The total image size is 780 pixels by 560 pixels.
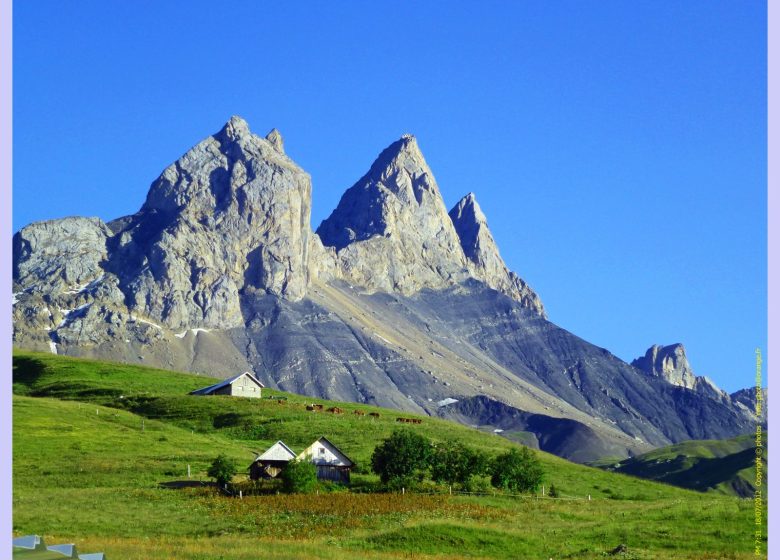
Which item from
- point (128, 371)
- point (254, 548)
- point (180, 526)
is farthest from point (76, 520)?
point (128, 371)

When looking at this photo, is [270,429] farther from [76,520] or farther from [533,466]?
[76,520]

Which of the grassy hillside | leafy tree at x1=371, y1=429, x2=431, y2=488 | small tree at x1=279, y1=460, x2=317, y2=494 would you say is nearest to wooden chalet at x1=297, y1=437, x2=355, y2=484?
the grassy hillside

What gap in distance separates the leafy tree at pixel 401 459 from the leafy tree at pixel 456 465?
3.48 ft

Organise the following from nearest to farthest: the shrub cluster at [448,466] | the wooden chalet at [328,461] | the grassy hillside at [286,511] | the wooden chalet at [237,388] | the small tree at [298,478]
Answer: the grassy hillside at [286,511] → the small tree at [298,478] → the wooden chalet at [328,461] → the shrub cluster at [448,466] → the wooden chalet at [237,388]

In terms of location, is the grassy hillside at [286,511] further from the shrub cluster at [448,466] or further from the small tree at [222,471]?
the shrub cluster at [448,466]

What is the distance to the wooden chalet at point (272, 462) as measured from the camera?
89.3 meters

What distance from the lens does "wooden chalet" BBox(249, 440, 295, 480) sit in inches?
3518

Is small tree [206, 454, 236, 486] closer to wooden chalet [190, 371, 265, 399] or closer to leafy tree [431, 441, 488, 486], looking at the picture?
leafy tree [431, 441, 488, 486]

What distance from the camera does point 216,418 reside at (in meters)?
136

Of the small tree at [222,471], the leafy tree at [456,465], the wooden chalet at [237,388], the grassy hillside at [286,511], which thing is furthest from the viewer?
the wooden chalet at [237,388]

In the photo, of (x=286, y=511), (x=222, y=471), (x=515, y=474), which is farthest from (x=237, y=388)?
(x=286, y=511)

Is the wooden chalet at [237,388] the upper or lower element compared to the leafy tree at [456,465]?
upper

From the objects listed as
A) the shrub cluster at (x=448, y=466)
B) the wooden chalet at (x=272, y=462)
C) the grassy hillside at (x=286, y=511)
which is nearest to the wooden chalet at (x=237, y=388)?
the grassy hillside at (x=286, y=511)

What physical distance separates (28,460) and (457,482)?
119 ft
